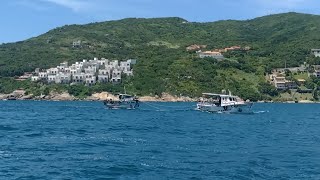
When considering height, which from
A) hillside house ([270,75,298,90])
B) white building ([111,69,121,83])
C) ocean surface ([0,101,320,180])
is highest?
white building ([111,69,121,83])

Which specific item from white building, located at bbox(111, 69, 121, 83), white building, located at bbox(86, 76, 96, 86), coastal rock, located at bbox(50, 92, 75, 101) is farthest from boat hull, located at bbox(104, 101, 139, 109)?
white building, located at bbox(86, 76, 96, 86)

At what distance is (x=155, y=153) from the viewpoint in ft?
137

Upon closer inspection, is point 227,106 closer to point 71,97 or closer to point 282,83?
point 71,97

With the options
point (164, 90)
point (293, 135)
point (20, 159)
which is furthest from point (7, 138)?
point (164, 90)

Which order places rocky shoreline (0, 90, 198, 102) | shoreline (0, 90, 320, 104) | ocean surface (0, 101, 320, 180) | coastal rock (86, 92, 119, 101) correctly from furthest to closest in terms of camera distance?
coastal rock (86, 92, 119, 101)
shoreline (0, 90, 320, 104)
rocky shoreline (0, 90, 198, 102)
ocean surface (0, 101, 320, 180)

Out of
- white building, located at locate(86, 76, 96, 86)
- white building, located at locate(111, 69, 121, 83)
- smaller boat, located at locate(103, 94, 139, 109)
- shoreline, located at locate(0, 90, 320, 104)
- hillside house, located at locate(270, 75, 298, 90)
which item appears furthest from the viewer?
white building, located at locate(86, 76, 96, 86)

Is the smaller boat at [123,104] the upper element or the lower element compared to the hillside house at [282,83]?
lower

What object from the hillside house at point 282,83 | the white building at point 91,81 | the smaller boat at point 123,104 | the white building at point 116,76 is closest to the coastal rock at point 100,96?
the white building at point 116,76

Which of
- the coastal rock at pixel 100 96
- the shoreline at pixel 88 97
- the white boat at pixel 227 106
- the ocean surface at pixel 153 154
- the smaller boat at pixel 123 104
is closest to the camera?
the ocean surface at pixel 153 154

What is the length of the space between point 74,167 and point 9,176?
4.44 m

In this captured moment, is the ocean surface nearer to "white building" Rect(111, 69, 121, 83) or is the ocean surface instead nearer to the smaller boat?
the smaller boat

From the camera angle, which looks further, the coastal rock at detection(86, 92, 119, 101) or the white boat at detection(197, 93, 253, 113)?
the coastal rock at detection(86, 92, 119, 101)

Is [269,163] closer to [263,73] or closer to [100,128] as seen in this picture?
[100,128]

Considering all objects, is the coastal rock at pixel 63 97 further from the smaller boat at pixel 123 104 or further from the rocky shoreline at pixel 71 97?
the smaller boat at pixel 123 104
